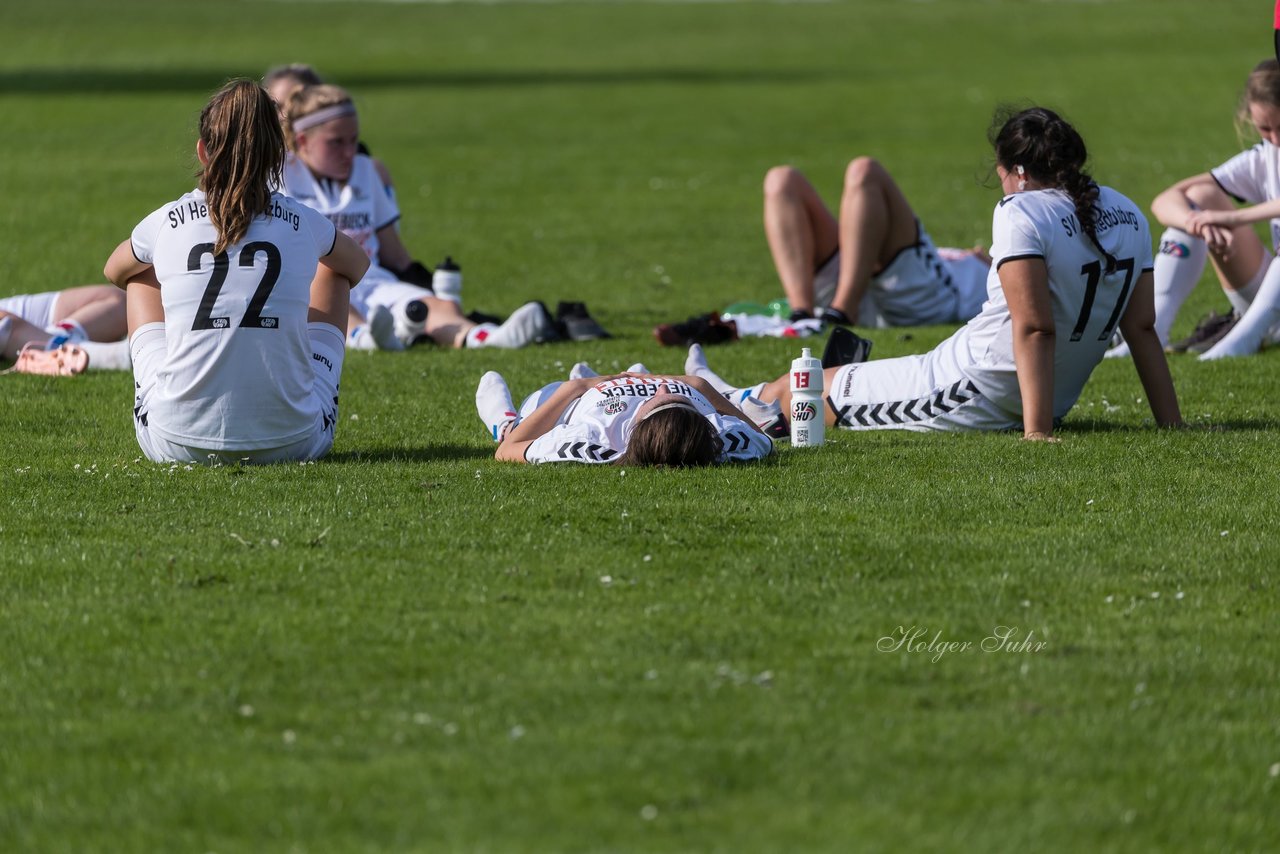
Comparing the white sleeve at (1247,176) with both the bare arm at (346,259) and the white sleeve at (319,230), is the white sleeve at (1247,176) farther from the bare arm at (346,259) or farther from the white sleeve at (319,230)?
the white sleeve at (319,230)

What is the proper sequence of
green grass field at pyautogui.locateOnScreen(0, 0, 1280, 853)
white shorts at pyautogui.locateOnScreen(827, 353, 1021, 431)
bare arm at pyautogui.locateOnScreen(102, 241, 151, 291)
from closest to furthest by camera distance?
green grass field at pyautogui.locateOnScreen(0, 0, 1280, 853)
bare arm at pyautogui.locateOnScreen(102, 241, 151, 291)
white shorts at pyautogui.locateOnScreen(827, 353, 1021, 431)

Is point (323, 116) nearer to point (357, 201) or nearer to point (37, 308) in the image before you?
point (357, 201)

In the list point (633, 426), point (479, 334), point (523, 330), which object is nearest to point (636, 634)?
point (633, 426)

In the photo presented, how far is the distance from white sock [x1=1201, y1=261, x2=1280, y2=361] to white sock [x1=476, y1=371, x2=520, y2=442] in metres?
4.57

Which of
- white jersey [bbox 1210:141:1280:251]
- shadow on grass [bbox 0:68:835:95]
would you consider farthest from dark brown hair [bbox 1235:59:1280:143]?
shadow on grass [bbox 0:68:835:95]

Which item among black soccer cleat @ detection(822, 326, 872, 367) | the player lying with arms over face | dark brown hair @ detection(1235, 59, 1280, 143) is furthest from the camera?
dark brown hair @ detection(1235, 59, 1280, 143)

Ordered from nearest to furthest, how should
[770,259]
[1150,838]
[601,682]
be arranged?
[1150,838], [601,682], [770,259]

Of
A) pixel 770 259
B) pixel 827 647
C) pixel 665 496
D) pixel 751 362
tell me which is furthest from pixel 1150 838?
pixel 770 259

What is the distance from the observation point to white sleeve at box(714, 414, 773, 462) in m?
7.50

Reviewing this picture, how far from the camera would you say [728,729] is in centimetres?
438

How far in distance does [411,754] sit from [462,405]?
5.27 metres

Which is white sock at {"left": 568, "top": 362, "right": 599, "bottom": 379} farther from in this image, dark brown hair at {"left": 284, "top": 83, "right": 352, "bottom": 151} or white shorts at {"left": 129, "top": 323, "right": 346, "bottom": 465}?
dark brown hair at {"left": 284, "top": 83, "right": 352, "bottom": 151}

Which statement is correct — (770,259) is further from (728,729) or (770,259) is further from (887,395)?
(728,729)

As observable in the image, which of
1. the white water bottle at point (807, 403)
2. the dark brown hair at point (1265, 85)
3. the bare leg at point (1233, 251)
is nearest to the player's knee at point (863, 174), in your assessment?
the bare leg at point (1233, 251)
